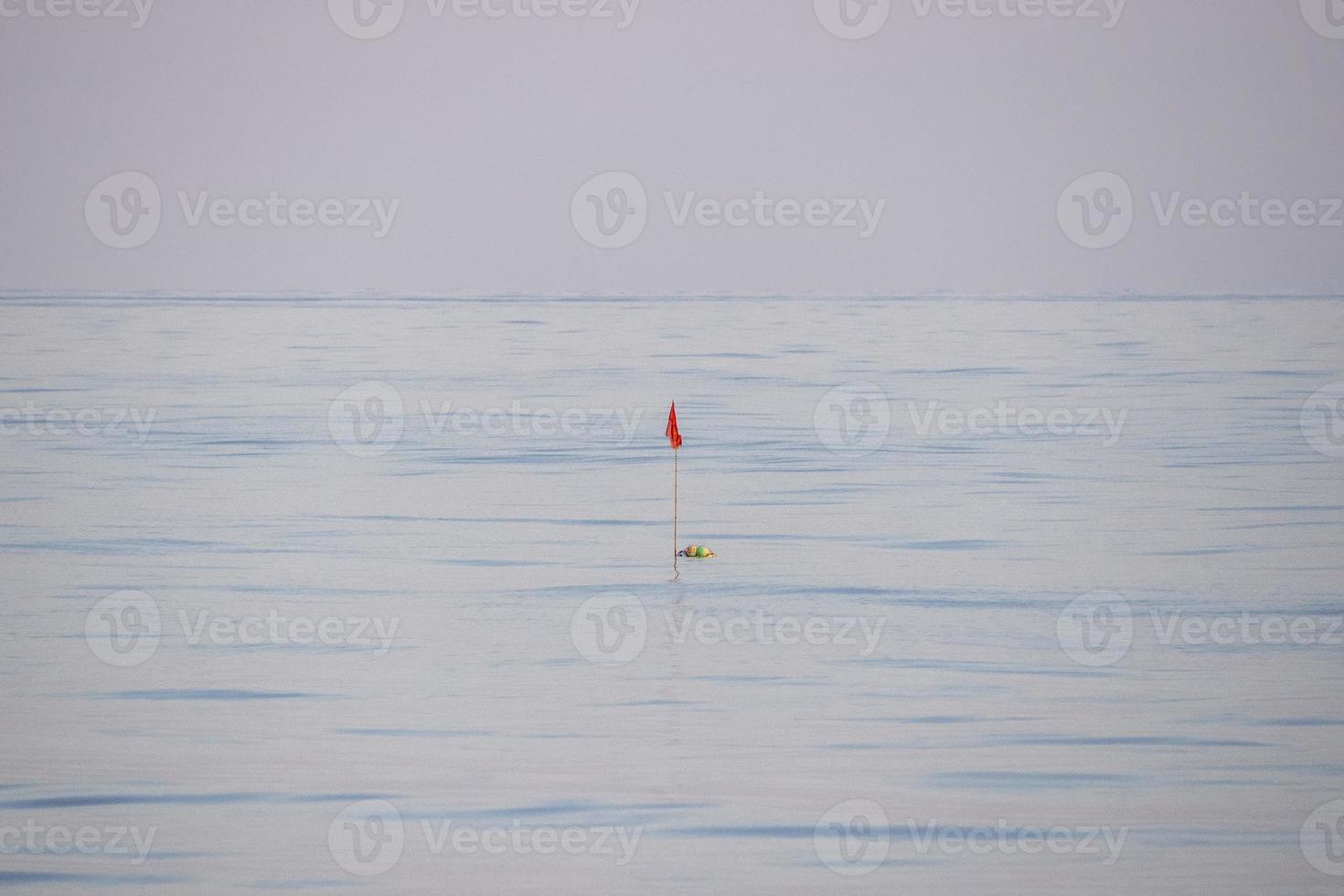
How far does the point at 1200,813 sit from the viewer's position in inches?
238
